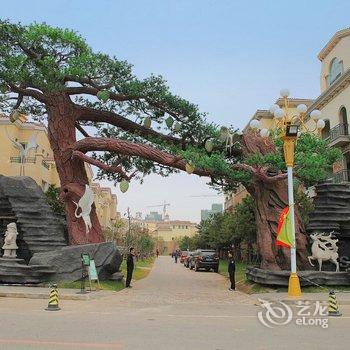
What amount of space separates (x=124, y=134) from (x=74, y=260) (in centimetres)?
776

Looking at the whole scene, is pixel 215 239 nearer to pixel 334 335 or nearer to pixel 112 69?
pixel 112 69

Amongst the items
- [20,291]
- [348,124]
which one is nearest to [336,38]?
[348,124]

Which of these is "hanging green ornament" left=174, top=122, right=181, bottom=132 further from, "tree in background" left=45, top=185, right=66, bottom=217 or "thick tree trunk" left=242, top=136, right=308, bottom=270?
"tree in background" left=45, top=185, right=66, bottom=217

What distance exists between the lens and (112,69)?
67.2 ft

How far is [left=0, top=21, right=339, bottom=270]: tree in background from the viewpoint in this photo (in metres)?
17.8

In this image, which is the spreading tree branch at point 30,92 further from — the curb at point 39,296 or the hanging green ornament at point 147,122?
the curb at point 39,296

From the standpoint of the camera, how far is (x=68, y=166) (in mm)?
21062

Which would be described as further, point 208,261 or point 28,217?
point 208,261

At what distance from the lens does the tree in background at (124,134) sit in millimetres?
17844

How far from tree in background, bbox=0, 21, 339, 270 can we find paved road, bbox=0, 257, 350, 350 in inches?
241

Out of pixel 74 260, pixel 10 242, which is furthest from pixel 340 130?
→ pixel 10 242

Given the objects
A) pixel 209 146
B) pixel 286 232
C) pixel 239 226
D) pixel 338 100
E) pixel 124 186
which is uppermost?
pixel 338 100

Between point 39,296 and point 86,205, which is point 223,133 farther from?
point 39,296

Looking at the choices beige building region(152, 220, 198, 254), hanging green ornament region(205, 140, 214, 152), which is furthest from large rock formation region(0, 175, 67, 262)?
beige building region(152, 220, 198, 254)
